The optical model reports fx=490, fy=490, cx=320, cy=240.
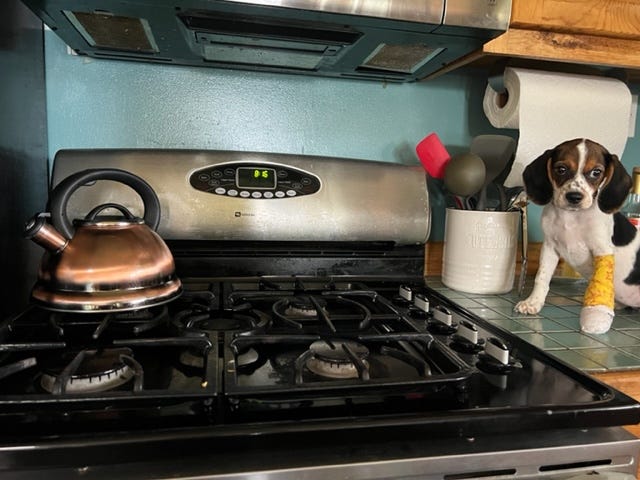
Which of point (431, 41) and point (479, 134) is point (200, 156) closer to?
point (431, 41)

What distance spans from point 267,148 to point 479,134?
50cm

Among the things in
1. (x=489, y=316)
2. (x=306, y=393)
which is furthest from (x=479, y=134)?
(x=306, y=393)

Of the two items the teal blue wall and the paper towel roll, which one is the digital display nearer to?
the teal blue wall

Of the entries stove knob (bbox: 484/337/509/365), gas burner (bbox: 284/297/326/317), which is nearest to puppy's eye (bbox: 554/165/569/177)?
stove knob (bbox: 484/337/509/365)

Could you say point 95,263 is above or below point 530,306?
above

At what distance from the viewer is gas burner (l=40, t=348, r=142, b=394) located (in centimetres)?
48

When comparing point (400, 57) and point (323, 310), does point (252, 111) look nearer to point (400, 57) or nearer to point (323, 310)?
point (400, 57)

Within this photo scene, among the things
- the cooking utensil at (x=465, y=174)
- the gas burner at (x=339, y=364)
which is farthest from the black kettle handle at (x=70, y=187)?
the cooking utensil at (x=465, y=174)

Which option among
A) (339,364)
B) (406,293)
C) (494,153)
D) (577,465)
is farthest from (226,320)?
(494,153)

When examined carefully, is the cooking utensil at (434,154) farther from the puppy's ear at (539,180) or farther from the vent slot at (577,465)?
the vent slot at (577,465)

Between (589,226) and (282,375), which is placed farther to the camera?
(589,226)

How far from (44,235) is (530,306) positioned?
2.54ft

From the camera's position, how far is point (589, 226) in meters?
0.85

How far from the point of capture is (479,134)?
1.16 meters
